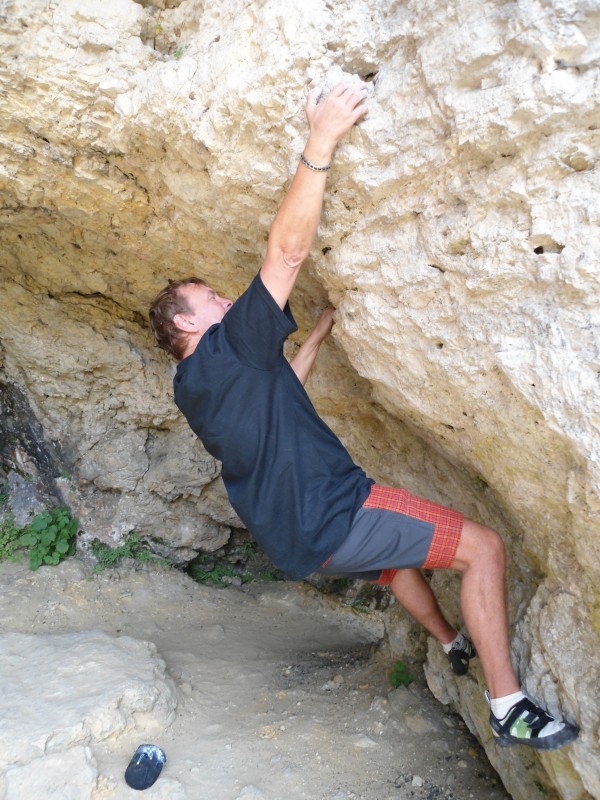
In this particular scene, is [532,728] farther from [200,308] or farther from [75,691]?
[200,308]

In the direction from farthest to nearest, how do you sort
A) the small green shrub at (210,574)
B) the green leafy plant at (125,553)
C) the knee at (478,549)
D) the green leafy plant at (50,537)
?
1. the small green shrub at (210,574)
2. the green leafy plant at (125,553)
3. the green leafy plant at (50,537)
4. the knee at (478,549)

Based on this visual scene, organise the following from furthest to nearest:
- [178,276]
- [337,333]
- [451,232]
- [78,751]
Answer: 1. [178,276]
2. [337,333]
3. [78,751]
4. [451,232]

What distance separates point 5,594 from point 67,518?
0.60 meters

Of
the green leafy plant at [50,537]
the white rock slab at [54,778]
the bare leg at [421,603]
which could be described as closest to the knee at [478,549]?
the bare leg at [421,603]

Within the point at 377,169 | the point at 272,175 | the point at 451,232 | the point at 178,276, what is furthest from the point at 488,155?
the point at 178,276

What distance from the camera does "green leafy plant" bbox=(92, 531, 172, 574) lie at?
4.05 meters

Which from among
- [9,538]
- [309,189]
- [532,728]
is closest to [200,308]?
[309,189]

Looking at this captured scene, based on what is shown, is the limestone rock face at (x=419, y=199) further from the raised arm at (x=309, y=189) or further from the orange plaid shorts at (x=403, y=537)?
the orange plaid shorts at (x=403, y=537)

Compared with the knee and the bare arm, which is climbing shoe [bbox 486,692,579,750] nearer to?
the knee

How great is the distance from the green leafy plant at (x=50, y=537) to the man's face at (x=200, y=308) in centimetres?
215

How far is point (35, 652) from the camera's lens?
2920mm

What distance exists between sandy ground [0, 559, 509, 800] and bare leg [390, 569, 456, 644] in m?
0.45

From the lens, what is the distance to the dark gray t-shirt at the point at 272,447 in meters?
2.22

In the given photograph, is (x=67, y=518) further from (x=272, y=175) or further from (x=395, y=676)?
(x=272, y=175)
